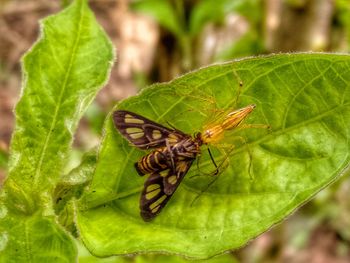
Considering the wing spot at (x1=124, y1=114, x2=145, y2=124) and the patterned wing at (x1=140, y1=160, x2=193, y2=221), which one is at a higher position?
the wing spot at (x1=124, y1=114, x2=145, y2=124)

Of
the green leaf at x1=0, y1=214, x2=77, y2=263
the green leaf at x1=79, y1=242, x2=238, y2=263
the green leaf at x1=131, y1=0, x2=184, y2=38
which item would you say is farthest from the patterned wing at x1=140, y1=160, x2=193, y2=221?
the green leaf at x1=131, y1=0, x2=184, y2=38

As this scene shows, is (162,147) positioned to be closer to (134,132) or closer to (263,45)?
(134,132)

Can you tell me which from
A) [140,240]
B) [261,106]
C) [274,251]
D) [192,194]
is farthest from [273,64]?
[274,251]

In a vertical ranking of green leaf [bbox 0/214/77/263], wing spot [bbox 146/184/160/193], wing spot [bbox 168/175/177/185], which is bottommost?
wing spot [bbox 168/175/177/185]

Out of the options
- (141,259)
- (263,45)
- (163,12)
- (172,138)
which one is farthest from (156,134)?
(263,45)

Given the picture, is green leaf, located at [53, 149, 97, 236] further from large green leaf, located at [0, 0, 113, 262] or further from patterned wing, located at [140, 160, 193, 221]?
patterned wing, located at [140, 160, 193, 221]

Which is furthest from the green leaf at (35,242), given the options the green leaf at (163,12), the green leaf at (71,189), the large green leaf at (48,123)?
the green leaf at (163,12)

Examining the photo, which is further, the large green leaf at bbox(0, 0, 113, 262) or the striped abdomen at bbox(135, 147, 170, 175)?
the striped abdomen at bbox(135, 147, 170, 175)

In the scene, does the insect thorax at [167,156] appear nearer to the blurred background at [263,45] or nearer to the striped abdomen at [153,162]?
the striped abdomen at [153,162]
